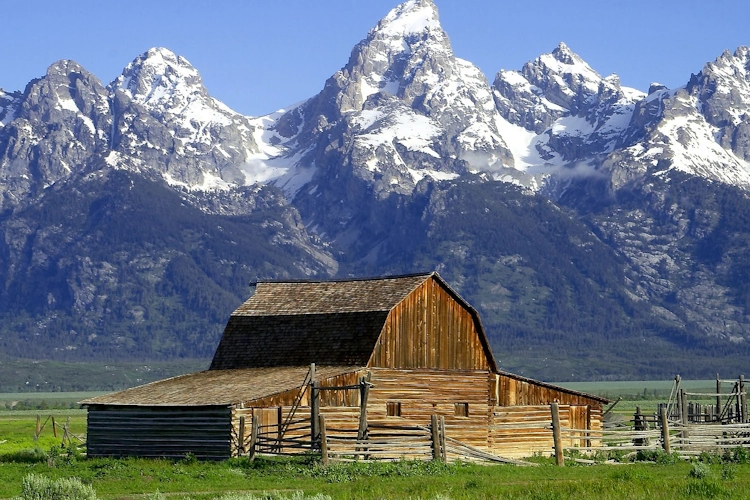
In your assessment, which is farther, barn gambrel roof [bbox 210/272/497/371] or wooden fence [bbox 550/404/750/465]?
barn gambrel roof [bbox 210/272/497/371]

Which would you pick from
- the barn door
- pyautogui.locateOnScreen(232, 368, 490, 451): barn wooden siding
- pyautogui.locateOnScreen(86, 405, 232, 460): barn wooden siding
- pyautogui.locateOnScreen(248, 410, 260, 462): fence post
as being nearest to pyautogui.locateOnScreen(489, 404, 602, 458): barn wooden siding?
pyautogui.locateOnScreen(232, 368, 490, 451): barn wooden siding

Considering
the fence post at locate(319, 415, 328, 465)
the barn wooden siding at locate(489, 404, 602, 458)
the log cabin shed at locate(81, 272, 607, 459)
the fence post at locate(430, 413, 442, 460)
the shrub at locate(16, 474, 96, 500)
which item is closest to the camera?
the shrub at locate(16, 474, 96, 500)

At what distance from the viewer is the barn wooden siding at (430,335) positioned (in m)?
62.5

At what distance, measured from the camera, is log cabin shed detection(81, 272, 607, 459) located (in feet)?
188

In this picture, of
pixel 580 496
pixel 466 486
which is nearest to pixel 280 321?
pixel 466 486

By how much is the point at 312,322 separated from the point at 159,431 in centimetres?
952

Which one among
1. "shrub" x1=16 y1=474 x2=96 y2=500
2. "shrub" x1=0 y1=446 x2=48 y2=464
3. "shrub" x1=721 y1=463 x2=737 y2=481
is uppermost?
"shrub" x1=0 y1=446 x2=48 y2=464

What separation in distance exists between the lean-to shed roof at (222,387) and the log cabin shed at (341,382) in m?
0.08

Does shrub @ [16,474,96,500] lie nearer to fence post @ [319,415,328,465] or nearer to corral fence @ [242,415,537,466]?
fence post @ [319,415,328,465]

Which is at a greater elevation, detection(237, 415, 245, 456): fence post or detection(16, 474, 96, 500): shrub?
detection(237, 415, 245, 456): fence post

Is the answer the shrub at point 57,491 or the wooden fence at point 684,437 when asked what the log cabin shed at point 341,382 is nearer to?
the wooden fence at point 684,437

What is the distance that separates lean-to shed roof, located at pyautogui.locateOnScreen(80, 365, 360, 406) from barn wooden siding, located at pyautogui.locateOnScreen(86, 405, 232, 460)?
40 centimetres

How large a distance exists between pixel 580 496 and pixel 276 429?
22.0 metres

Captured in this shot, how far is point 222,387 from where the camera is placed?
60.2 meters
